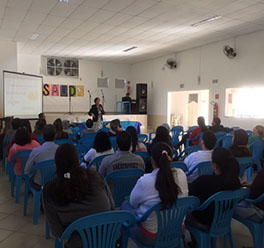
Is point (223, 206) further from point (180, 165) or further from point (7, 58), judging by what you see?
point (7, 58)

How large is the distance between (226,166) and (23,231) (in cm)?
218

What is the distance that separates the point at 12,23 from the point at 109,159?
6249mm

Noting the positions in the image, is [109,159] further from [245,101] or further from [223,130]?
[245,101]

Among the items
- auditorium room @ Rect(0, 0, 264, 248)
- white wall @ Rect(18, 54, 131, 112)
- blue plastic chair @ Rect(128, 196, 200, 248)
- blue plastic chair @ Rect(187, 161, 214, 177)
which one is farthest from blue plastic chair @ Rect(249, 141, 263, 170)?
white wall @ Rect(18, 54, 131, 112)

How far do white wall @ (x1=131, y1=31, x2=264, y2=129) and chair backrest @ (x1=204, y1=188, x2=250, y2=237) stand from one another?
6559 mm

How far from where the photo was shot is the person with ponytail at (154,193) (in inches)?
66.8

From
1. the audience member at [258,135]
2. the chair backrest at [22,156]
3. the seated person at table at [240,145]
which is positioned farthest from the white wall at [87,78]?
the seated person at table at [240,145]

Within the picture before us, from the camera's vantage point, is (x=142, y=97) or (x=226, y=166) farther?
(x=142, y=97)

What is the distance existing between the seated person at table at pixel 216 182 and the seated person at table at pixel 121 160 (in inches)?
29.9

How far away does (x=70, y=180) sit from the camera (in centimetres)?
158

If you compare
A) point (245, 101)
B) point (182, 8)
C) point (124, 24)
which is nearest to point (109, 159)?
point (182, 8)

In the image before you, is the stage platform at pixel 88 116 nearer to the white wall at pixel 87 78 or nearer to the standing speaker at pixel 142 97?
the standing speaker at pixel 142 97

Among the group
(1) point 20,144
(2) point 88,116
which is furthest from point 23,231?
(2) point 88,116

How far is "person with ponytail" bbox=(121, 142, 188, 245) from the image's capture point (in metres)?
1.70
